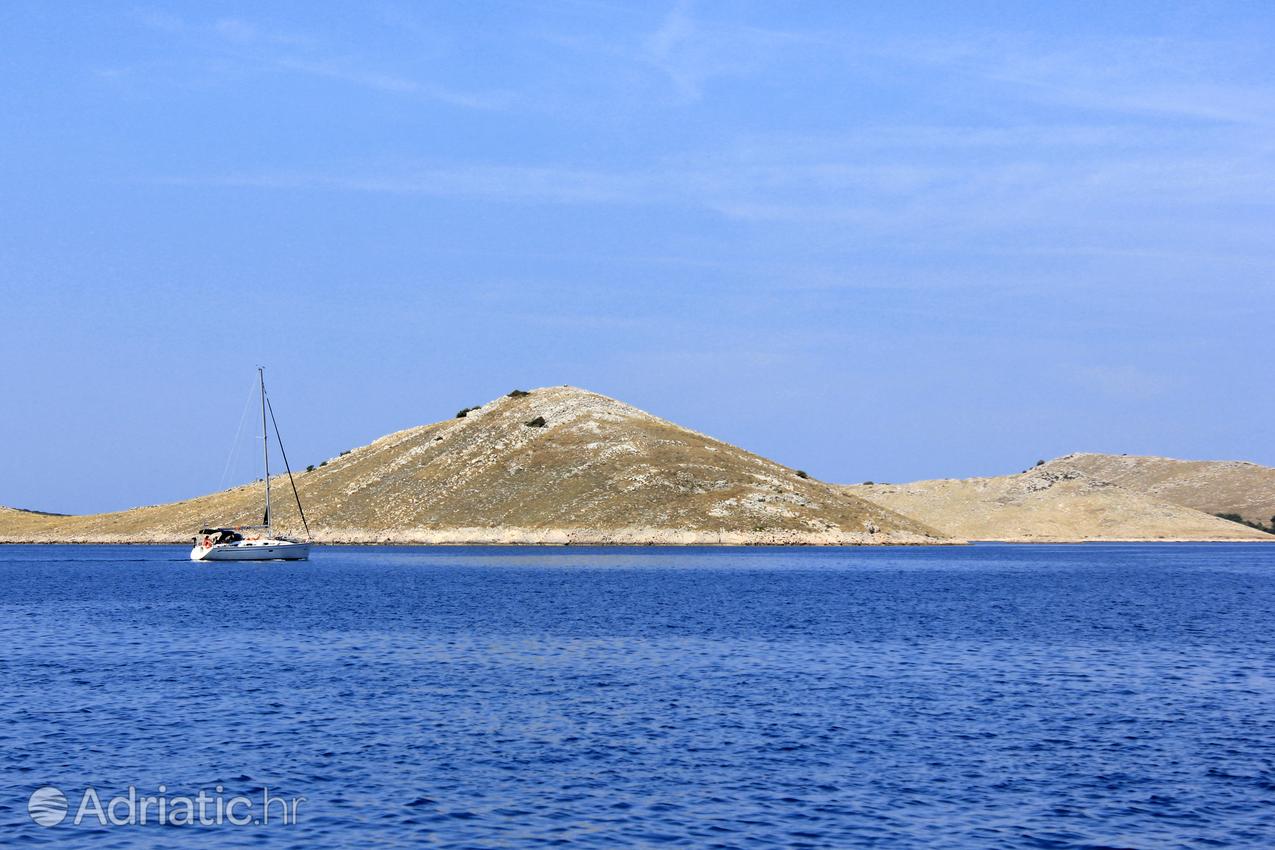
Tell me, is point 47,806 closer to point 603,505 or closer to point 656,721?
point 656,721

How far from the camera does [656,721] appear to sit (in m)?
36.7

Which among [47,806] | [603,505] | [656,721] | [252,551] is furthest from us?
[603,505]

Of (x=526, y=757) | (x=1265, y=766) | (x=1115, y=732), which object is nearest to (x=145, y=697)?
(x=526, y=757)

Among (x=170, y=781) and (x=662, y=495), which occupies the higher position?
(x=662, y=495)

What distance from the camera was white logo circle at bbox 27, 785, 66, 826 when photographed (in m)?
25.4

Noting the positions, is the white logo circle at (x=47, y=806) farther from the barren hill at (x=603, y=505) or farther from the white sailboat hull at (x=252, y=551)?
the barren hill at (x=603, y=505)

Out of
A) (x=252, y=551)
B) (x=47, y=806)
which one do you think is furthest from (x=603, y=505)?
(x=47, y=806)

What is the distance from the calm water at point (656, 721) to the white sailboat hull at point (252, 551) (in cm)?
6075

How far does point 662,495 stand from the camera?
6959 inches

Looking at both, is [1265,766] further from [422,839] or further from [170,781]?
[170,781]

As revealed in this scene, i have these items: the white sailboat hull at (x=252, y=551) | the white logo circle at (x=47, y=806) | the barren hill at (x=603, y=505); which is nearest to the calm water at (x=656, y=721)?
the white logo circle at (x=47, y=806)

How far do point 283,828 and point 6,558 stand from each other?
164m

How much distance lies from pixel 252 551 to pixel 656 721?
11321 cm

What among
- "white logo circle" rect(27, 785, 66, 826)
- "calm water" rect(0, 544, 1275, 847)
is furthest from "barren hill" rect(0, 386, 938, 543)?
"white logo circle" rect(27, 785, 66, 826)
